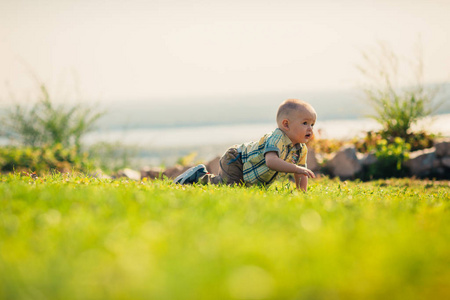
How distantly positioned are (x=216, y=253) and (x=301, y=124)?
10.3 feet

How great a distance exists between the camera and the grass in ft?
4.80

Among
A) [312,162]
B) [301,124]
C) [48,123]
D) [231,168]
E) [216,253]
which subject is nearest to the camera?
[216,253]

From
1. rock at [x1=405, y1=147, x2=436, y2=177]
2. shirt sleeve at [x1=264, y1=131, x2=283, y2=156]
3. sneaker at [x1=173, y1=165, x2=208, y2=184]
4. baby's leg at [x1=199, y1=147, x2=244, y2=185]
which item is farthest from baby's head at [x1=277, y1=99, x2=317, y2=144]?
rock at [x1=405, y1=147, x2=436, y2=177]

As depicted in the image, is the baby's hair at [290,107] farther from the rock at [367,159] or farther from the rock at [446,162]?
the rock at [446,162]

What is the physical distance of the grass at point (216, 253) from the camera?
1463 mm

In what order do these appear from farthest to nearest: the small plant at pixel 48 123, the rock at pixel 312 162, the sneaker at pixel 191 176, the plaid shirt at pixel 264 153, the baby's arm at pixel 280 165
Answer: the small plant at pixel 48 123 → the rock at pixel 312 162 → the sneaker at pixel 191 176 → the plaid shirt at pixel 264 153 → the baby's arm at pixel 280 165

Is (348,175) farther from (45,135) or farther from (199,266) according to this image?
(45,135)

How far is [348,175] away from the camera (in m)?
7.76

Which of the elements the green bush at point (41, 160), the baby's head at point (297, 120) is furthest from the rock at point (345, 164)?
the green bush at point (41, 160)

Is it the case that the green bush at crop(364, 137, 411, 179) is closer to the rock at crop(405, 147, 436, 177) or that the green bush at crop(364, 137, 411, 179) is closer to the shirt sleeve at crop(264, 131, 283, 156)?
the rock at crop(405, 147, 436, 177)

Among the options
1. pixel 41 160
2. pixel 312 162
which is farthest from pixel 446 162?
pixel 41 160

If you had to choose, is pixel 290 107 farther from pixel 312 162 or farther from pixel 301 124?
pixel 312 162

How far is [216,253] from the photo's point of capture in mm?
1724

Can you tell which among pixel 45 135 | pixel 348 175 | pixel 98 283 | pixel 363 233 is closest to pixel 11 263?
pixel 98 283
